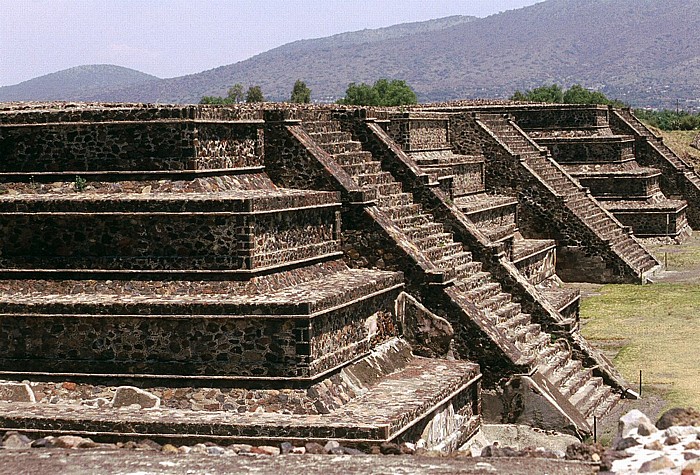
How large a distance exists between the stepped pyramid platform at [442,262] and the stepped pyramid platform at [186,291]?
0.38m

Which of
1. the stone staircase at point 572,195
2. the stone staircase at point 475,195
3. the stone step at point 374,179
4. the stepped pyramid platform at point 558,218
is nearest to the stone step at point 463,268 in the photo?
the stone step at point 374,179

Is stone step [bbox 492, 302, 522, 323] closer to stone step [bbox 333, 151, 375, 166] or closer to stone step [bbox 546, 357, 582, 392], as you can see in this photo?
stone step [bbox 546, 357, 582, 392]

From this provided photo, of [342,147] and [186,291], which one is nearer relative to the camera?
[186,291]

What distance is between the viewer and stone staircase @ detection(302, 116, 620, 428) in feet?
55.1

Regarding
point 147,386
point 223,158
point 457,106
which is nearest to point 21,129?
point 223,158

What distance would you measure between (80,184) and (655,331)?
11316 mm

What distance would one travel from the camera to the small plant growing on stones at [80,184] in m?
15.8

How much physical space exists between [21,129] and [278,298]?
4.30m

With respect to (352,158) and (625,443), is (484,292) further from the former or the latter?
(625,443)

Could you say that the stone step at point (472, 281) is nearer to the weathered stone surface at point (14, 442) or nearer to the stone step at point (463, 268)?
the stone step at point (463, 268)

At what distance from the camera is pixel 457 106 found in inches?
1422

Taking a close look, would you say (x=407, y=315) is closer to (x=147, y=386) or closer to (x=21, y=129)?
(x=147, y=386)

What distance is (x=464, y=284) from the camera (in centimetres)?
1809

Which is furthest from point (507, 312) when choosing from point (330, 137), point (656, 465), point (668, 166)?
point (668, 166)
